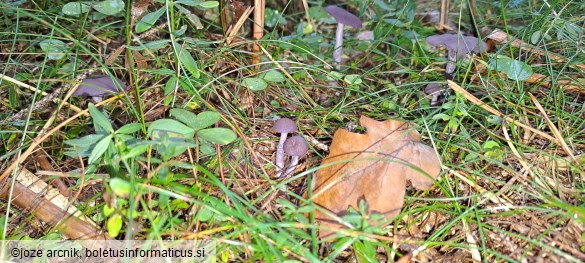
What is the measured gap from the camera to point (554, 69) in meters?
2.17

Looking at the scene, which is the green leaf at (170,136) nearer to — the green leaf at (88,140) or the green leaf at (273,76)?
the green leaf at (88,140)

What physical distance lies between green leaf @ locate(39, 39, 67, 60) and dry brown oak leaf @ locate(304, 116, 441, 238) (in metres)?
1.15

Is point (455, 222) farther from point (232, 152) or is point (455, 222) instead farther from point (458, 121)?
point (232, 152)

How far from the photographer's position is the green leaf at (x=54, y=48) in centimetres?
202

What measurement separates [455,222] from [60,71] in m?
1.63

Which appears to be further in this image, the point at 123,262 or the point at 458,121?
the point at 458,121

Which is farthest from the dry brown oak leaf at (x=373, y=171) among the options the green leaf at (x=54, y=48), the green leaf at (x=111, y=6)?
the green leaf at (x=54, y=48)

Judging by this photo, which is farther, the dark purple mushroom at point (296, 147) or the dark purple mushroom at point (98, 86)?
the dark purple mushroom at point (98, 86)

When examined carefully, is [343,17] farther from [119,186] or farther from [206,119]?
[119,186]

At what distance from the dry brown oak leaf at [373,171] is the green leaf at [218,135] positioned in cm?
31

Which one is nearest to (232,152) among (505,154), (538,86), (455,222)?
(455,222)

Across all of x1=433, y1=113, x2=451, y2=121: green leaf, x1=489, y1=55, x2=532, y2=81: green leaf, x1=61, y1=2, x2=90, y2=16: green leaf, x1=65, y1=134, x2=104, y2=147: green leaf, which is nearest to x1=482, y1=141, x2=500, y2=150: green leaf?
x1=433, y1=113, x2=451, y2=121: green leaf

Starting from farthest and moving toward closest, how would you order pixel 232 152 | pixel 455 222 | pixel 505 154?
pixel 232 152 < pixel 505 154 < pixel 455 222

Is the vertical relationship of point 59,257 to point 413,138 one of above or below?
below
